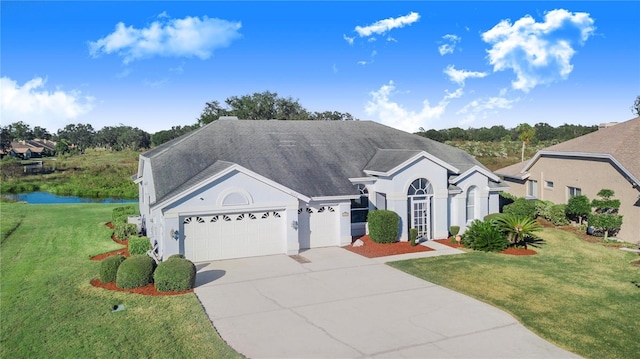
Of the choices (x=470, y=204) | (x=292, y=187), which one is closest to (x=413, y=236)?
(x=470, y=204)

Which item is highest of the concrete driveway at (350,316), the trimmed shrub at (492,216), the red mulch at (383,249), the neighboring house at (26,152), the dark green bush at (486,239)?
the neighboring house at (26,152)

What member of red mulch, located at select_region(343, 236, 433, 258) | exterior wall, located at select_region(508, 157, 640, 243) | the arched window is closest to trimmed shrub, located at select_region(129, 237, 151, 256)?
red mulch, located at select_region(343, 236, 433, 258)

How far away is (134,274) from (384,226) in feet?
34.5

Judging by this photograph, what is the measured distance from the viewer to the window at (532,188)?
99.2ft

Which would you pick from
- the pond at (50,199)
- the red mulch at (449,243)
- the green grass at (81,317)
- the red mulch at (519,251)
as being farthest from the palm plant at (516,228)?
the pond at (50,199)

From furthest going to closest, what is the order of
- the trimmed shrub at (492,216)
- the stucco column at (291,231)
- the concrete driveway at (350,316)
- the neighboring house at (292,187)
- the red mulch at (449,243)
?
the trimmed shrub at (492,216) < the red mulch at (449,243) < the stucco column at (291,231) < the neighboring house at (292,187) < the concrete driveway at (350,316)

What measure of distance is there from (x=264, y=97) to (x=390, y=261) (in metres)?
51.0

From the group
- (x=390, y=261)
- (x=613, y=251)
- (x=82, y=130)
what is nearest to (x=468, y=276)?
(x=390, y=261)

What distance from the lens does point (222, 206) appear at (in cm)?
1905

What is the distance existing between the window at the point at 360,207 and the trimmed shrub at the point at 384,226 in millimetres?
1633

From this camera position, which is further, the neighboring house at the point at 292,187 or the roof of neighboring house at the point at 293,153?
the roof of neighboring house at the point at 293,153

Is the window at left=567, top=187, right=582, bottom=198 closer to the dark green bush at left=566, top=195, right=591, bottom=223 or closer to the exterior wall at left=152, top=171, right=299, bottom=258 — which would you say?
the dark green bush at left=566, top=195, right=591, bottom=223

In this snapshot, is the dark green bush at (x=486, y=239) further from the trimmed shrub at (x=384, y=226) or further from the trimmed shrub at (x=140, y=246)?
the trimmed shrub at (x=140, y=246)

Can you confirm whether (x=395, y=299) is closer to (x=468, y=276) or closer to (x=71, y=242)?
(x=468, y=276)
